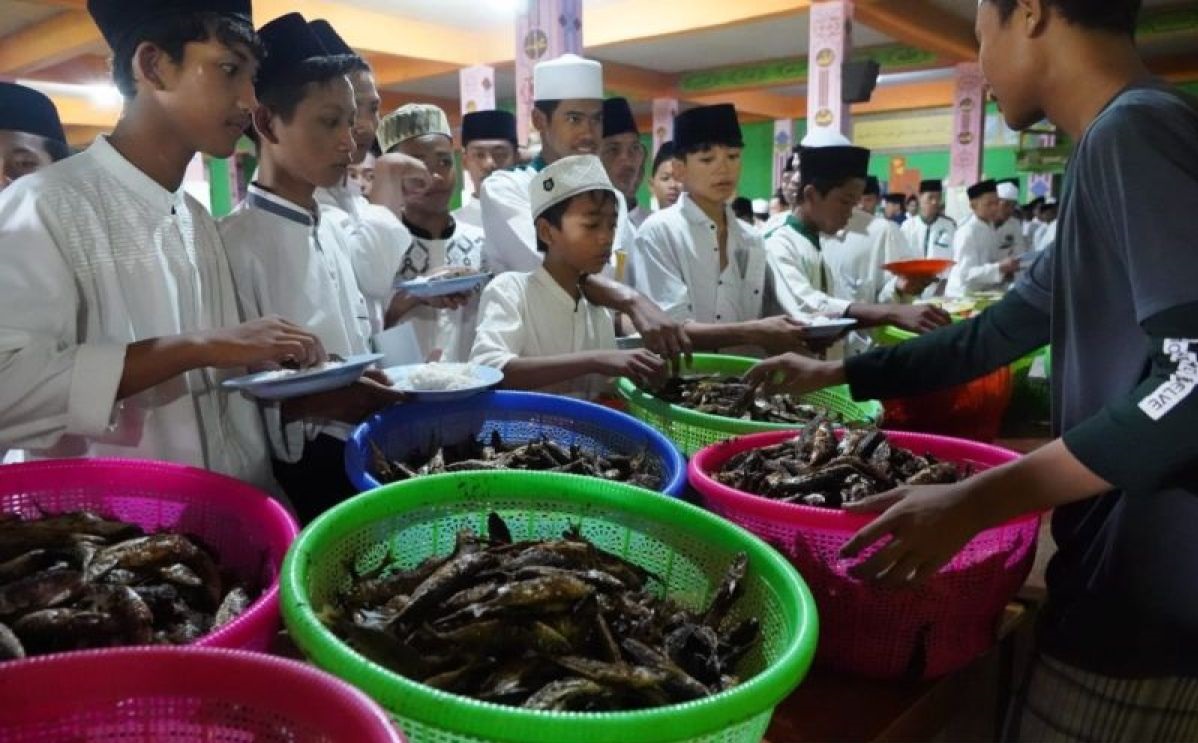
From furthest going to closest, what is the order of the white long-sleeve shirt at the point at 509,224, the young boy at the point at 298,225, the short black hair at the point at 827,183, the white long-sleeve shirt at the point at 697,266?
the short black hair at the point at 827,183 < the white long-sleeve shirt at the point at 697,266 < the white long-sleeve shirt at the point at 509,224 < the young boy at the point at 298,225

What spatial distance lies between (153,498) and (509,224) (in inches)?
74.8

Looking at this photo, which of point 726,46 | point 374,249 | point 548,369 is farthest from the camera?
point 726,46

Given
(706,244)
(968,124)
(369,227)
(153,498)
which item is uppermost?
(968,124)

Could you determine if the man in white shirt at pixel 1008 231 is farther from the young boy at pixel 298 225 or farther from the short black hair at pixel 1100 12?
the young boy at pixel 298 225

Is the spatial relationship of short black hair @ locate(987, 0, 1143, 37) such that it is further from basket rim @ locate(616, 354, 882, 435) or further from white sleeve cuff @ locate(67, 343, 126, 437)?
white sleeve cuff @ locate(67, 343, 126, 437)

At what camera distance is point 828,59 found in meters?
8.92

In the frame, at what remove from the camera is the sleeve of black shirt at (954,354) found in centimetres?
184

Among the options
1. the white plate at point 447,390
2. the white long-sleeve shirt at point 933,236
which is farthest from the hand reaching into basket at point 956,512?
the white long-sleeve shirt at point 933,236

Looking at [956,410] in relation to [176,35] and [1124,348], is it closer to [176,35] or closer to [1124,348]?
[1124,348]

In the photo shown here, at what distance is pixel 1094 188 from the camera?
4.00ft

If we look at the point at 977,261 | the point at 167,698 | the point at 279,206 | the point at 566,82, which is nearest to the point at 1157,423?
the point at 167,698

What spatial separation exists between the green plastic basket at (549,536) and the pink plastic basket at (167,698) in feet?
0.26

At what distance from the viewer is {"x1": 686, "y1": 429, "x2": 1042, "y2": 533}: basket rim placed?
1252 mm

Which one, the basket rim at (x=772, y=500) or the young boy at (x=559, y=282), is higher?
the young boy at (x=559, y=282)
